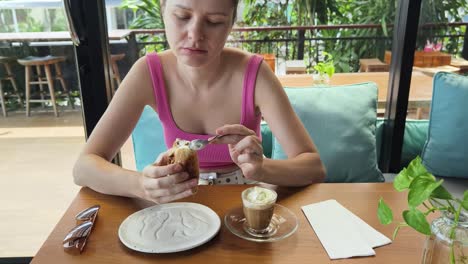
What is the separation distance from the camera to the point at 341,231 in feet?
3.06

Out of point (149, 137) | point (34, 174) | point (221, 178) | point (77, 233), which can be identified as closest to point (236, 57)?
point (221, 178)

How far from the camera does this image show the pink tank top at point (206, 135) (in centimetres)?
133

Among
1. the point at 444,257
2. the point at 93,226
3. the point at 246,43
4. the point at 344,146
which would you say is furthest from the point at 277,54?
the point at 444,257

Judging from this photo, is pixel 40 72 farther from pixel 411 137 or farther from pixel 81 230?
pixel 411 137

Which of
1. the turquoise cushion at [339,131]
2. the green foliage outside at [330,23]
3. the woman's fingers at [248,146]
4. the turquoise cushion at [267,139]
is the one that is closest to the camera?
the woman's fingers at [248,146]

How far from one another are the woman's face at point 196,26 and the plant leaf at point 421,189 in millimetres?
773

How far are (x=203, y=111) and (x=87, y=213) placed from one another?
1.77ft

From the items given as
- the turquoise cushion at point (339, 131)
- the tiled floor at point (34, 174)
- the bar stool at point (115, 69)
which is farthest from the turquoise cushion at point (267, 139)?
the bar stool at point (115, 69)

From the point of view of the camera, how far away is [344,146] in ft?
6.30

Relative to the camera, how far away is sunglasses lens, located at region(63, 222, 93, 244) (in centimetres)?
87

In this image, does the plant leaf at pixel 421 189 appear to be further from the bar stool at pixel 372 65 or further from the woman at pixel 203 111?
the bar stool at pixel 372 65

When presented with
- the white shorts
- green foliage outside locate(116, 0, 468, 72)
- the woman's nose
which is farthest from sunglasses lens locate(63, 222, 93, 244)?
green foliage outside locate(116, 0, 468, 72)

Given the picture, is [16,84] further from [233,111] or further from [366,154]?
[366,154]

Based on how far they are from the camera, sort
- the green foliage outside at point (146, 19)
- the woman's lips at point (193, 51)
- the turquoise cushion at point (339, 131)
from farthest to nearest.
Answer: the green foliage outside at point (146, 19)
the turquoise cushion at point (339, 131)
the woman's lips at point (193, 51)
